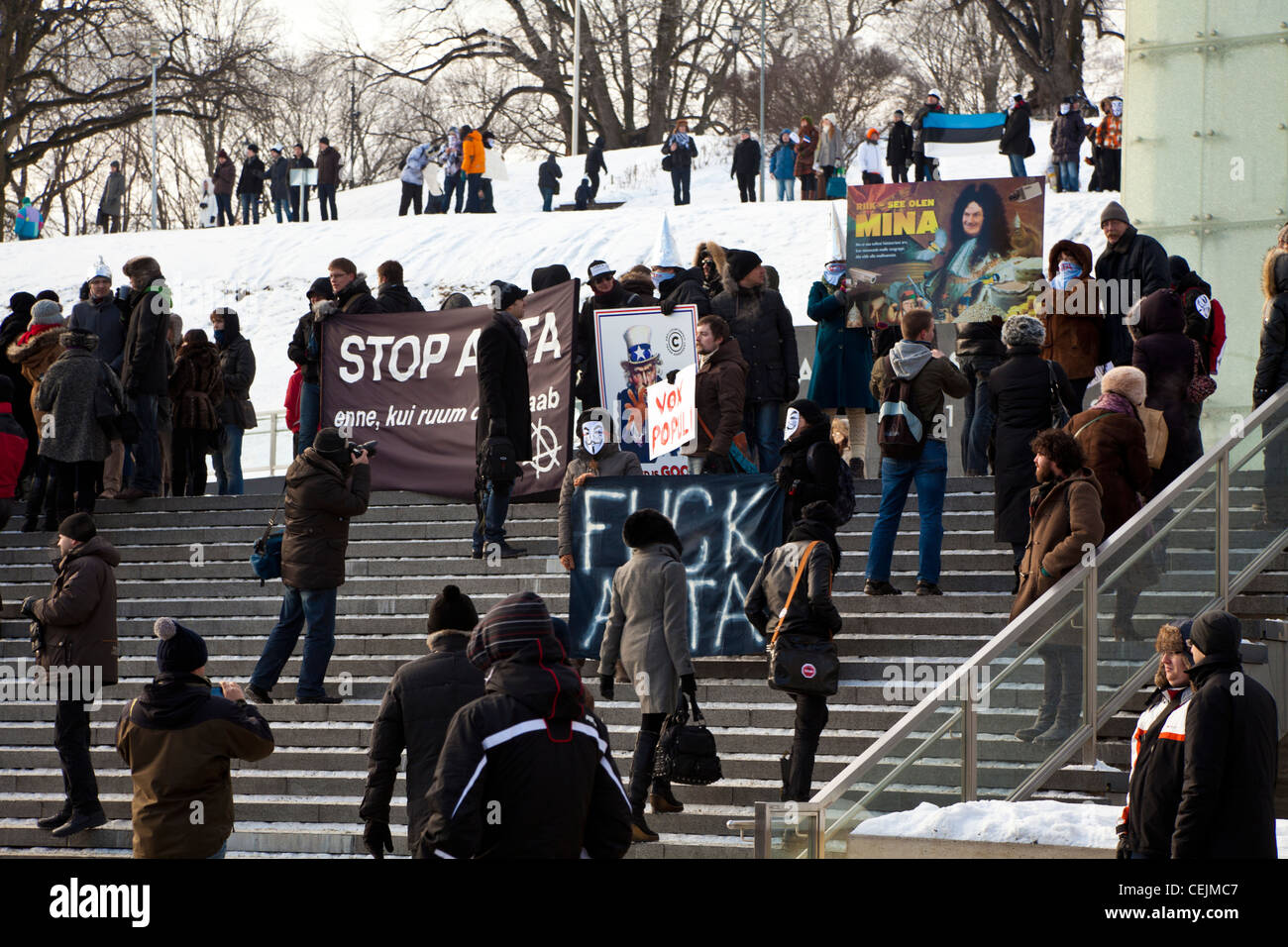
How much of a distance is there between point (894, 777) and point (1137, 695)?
2.72 metres

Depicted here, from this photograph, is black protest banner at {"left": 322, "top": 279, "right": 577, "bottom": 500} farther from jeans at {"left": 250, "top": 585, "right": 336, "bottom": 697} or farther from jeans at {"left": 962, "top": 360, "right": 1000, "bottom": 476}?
jeans at {"left": 250, "top": 585, "right": 336, "bottom": 697}

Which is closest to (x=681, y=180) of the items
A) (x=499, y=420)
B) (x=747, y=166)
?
(x=747, y=166)

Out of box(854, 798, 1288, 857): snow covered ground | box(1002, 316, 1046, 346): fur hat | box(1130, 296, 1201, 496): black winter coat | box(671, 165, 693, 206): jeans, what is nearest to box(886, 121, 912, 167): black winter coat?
box(671, 165, 693, 206): jeans

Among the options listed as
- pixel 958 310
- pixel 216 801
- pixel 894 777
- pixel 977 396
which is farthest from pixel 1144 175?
pixel 216 801

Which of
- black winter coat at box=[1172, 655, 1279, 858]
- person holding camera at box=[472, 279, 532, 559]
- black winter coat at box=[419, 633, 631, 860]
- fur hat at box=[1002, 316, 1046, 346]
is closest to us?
black winter coat at box=[419, 633, 631, 860]

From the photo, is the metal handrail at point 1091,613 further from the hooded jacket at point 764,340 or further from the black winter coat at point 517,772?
the hooded jacket at point 764,340

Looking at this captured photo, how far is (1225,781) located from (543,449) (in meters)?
8.70

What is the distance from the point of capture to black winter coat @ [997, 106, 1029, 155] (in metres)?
32.4

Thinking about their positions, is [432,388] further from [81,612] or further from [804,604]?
[804,604]

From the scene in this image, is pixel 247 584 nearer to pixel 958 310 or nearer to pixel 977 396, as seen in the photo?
pixel 977 396

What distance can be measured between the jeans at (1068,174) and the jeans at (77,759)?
86.1 ft

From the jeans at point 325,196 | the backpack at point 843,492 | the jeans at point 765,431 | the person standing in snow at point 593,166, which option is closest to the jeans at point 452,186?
the jeans at point 325,196

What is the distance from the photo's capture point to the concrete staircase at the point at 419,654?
898 cm

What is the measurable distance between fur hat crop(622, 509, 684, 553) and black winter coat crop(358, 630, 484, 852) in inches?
83.6
